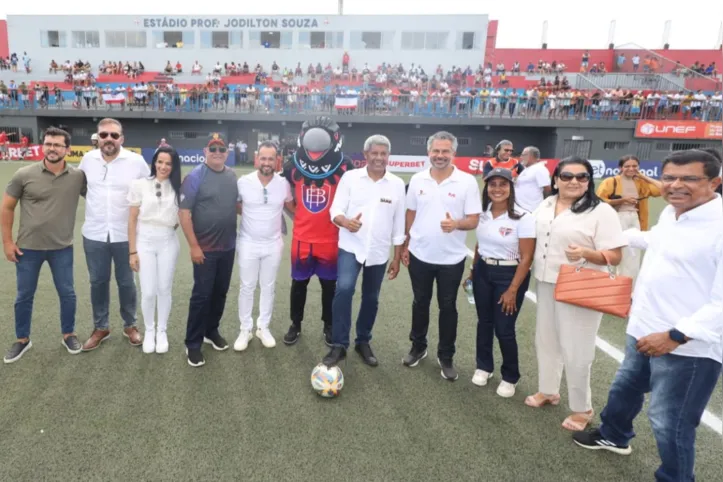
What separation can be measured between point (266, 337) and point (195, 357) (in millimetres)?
703

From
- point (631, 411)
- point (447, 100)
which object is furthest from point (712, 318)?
point (447, 100)

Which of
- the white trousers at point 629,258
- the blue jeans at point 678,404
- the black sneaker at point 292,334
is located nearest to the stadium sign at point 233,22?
the white trousers at point 629,258

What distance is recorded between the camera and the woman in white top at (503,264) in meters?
3.55

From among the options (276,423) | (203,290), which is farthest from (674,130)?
(276,423)

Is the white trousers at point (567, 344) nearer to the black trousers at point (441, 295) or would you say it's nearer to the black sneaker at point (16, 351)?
the black trousers at point (441, 295)

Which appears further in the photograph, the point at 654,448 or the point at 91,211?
the point at 91,211

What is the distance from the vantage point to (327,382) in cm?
369

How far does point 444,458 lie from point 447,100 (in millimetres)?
24660

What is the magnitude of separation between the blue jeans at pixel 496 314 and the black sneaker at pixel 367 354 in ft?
3.19

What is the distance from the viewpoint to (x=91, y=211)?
4219 mm

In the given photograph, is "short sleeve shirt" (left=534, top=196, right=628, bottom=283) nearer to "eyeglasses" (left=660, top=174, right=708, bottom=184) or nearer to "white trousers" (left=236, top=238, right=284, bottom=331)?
"eyeglasses" (left=660, top=174, right=708, bottom=184)

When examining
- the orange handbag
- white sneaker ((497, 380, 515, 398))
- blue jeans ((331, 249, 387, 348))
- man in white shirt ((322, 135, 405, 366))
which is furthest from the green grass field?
the orange handbag

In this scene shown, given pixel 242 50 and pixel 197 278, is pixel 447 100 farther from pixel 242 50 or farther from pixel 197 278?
pixel 197 278

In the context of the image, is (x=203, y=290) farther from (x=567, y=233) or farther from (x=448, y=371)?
(x=567, y=233)
